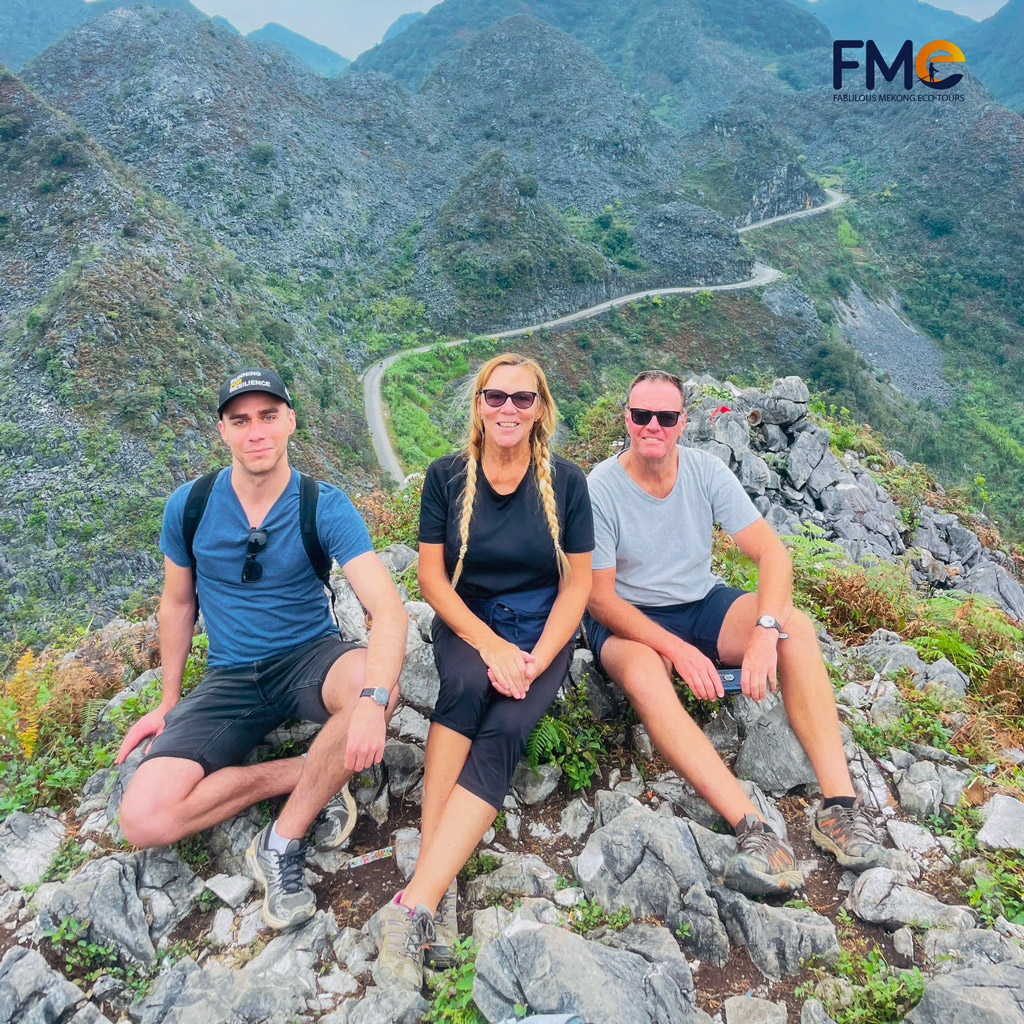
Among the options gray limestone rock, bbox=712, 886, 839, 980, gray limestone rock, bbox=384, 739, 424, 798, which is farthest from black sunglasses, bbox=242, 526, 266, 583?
gray limestone rock, bbox=712, 886, 839, 980

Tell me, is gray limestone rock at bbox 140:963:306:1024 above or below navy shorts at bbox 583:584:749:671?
below

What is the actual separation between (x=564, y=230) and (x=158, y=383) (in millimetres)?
39830

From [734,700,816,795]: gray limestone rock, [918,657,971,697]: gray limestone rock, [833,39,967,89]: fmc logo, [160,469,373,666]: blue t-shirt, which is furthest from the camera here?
[833,39,967,89]: fmc logo

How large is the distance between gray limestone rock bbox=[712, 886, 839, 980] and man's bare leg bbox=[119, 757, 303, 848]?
8.25ft

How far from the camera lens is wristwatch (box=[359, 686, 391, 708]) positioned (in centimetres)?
322

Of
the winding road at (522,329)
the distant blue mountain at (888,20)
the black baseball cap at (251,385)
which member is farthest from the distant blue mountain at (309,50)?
the black baseball cap at (251,385)

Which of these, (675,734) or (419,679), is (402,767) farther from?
(675,734)

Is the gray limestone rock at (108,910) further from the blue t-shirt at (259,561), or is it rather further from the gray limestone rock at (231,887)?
the blue t-shirt at (259,561)

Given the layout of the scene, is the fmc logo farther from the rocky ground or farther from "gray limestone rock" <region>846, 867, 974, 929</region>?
"gray limestone rock" <region>846, 867, 974, 929</region>

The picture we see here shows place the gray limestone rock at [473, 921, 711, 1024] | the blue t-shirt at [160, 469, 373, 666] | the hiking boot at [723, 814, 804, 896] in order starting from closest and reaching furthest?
the gray limestone rock at [473, 921, 711, 1024] < the hiking boot at [723, 814, 804, 896] < the blue t-shirt at [160, 469, 373, 666]

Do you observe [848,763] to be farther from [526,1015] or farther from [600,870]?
[526,1015]

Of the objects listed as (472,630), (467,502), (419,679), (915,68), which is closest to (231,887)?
(419,679)

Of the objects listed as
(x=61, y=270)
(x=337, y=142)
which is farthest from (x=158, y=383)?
(x=337, y=142)

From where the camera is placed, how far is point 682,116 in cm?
10256
